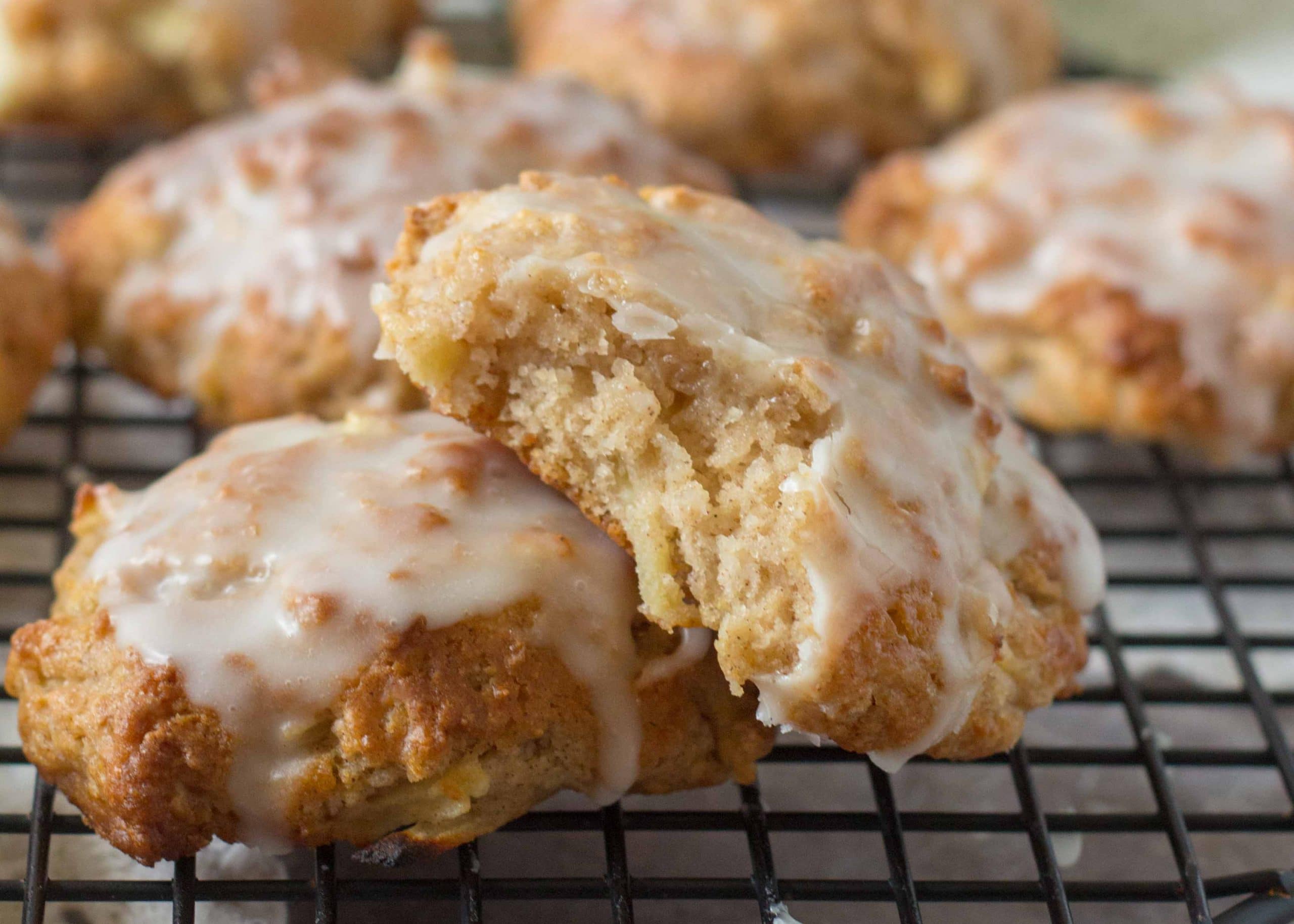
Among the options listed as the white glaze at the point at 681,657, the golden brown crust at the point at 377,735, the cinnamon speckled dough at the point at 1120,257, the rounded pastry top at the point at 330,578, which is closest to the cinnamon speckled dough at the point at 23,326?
the rounded pastry top at the point at 330,578

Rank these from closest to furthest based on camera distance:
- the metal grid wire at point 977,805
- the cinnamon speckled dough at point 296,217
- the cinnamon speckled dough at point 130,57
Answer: the metal grid wire at point 977,805, the cinnamon speckled dough at point 296,217, the cinnamon speckled dough at point 130,57

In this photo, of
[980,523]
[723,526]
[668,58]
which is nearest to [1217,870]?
[980,523]

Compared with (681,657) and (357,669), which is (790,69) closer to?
(681,657)

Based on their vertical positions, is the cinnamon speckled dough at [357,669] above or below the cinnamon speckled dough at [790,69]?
below

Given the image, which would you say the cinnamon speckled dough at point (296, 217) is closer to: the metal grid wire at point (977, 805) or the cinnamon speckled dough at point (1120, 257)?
the metal grid wire at point (977, 805)

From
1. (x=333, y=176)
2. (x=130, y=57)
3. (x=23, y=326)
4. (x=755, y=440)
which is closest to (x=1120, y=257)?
(x=755, y=440)
